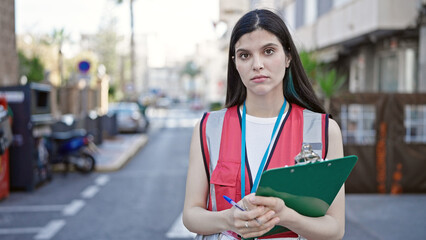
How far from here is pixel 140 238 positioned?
6.29 meters

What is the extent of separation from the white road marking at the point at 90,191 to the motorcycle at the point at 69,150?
1534 mm

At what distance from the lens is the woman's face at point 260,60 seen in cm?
192

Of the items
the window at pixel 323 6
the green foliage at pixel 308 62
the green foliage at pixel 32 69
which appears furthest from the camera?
the green foliage at pixel 32 69

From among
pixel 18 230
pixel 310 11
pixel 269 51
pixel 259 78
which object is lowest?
pixel 18 230

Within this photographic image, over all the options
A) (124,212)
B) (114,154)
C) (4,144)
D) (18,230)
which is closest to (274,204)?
(18,230)

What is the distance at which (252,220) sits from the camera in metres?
1.68

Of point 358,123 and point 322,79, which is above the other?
point 322,79

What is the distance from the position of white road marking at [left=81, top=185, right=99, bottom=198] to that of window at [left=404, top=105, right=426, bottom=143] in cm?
566

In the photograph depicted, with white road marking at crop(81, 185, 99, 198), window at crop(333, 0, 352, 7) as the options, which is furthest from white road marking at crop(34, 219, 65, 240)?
window at crop(333, 0, 352, 7)

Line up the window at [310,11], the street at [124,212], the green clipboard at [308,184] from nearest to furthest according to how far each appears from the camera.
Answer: the green clipboard at [308,184] → the street at [124,212] → the window at [310,11]

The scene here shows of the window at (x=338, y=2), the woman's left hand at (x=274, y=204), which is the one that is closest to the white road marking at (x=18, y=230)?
the woman's left hand at (x=274, y=204)

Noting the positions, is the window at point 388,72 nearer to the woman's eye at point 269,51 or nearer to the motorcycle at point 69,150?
the motorcycle at point 69,150

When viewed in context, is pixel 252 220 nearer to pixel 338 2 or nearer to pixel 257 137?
pixel 257 137

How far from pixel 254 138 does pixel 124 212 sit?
244 inches
